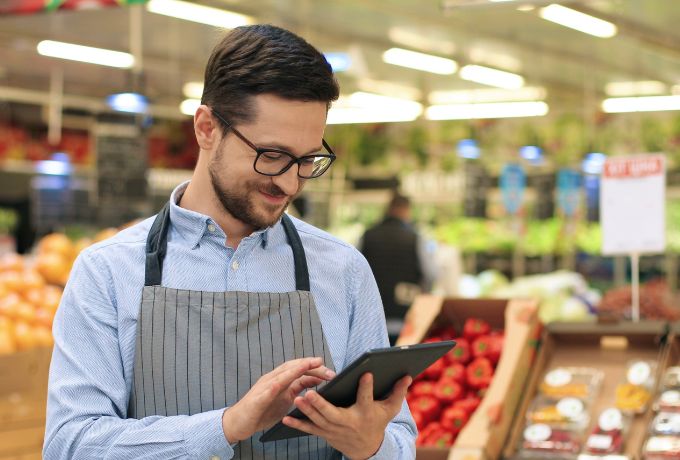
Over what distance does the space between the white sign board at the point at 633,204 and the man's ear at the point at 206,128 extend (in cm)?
257

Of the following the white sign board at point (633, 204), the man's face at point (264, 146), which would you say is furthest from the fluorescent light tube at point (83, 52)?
the man's face at point (264, 146)

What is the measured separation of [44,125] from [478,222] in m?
8.51

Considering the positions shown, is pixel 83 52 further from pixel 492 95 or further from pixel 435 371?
pixel 435 371

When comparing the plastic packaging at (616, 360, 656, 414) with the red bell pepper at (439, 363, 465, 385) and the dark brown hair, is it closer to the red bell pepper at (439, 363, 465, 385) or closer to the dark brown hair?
the red bell pepper at (439, 363, 465, 385)

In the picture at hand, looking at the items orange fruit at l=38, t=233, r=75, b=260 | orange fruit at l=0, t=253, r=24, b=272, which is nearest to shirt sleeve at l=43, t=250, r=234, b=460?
orange fruit at l=0, t=253, r=24, b=272

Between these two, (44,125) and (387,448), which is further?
(44,125)

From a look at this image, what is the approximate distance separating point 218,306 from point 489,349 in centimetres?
208

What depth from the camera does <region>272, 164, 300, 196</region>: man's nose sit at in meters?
1.58

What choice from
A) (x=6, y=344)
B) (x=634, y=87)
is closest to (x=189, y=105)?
(x=634, y=87)

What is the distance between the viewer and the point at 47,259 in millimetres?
5422

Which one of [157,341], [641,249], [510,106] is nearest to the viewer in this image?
[157,341]

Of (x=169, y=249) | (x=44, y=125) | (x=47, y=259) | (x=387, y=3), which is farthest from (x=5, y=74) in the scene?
(x=169, y=249)

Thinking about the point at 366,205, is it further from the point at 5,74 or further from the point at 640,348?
the point at 640,348

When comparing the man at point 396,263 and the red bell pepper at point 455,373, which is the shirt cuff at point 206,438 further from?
the man at point 396,263
